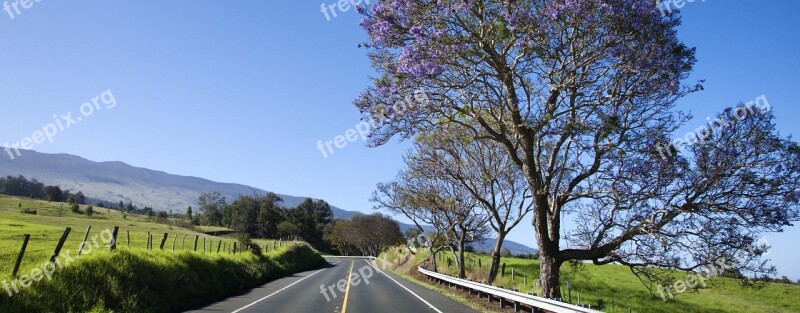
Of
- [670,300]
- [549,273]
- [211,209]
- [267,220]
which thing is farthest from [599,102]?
[211,209]

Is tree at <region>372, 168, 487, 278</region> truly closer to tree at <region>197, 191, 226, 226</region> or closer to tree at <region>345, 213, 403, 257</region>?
tree at <region>345, 213, 403, 257</region>

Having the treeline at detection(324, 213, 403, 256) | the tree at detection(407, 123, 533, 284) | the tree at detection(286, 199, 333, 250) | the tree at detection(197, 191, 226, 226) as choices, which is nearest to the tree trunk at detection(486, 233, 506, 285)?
the tree at detection(407, 123, 533, 284)

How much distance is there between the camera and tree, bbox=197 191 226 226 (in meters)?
149

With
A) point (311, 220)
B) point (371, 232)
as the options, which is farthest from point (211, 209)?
point (371, 232)

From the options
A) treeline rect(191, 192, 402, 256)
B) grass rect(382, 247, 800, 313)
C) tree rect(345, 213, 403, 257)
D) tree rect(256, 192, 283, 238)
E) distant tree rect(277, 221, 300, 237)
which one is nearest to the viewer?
grass rect(382, 247, 800, 313)

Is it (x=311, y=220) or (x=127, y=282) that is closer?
(x=127, y=282)

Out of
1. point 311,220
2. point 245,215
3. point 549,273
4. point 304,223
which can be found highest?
point 311,220

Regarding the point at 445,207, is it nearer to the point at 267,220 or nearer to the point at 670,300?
the point at 670,300

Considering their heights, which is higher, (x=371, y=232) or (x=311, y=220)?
(x=311, y=220)

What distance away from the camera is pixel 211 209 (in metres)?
153

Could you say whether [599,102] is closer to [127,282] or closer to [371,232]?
[127,282]

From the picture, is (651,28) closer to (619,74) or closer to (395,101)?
(619,74)

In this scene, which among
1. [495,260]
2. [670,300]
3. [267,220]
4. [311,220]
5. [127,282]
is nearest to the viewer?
[127,282]

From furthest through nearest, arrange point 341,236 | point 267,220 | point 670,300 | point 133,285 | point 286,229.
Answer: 1. point 267,220
2. point 286,229
3. point 341,236
4. point 670,300
5. point 133,285
